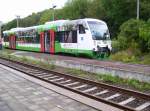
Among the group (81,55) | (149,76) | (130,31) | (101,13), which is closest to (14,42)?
(101,13)

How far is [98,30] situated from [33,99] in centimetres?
1607

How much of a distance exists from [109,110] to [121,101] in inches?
66.6

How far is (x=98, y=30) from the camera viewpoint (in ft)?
84.6

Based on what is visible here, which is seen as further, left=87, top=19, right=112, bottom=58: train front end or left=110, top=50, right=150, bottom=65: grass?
left=87, top=19, right=112, bottom=58: train front end

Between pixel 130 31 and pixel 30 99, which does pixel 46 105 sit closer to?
pixel 30 99

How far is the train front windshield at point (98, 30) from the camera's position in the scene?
988 inches

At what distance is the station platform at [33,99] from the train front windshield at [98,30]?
1237 centimetres

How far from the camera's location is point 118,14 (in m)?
44.7

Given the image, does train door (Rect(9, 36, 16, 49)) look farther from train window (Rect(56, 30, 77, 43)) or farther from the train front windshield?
the train front windshield

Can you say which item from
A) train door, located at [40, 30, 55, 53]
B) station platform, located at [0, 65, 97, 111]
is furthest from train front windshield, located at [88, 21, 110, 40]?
station platform, located at [0, 65, 97, 111]

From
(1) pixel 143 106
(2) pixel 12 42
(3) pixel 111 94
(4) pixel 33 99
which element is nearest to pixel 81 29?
(3) pixel 111 94

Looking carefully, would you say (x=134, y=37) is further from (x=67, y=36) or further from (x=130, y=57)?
(x=67, y=36)

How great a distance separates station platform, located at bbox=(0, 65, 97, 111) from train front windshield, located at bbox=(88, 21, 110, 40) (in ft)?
40.6

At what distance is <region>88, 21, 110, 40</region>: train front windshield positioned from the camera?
25.1 metres
